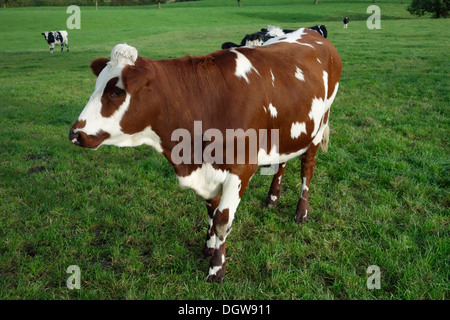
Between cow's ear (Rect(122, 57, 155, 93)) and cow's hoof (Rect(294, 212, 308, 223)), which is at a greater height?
cow's ear (Rect(122, 57, 155, 93))

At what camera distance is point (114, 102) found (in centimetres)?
231

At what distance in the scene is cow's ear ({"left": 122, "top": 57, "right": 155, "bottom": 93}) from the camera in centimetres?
227

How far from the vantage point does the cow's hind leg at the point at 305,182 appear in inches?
156

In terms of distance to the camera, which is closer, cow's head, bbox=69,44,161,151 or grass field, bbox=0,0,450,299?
cow's head, bbox=69,44,161,151

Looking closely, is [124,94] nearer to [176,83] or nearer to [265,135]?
[176,83]

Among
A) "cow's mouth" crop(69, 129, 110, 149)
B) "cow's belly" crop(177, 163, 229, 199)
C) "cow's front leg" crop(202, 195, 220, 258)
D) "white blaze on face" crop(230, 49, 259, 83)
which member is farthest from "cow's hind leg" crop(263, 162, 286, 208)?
"cow's mouth" crop(69, 129, 110, 149)

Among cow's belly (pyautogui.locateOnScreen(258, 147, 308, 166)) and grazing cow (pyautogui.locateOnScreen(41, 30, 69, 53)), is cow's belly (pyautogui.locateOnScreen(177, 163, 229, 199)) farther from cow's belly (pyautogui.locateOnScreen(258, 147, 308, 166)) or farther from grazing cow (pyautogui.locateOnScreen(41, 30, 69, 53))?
grazing cow (pyautogui.locateOnScreen(41, 30, 69, 53))

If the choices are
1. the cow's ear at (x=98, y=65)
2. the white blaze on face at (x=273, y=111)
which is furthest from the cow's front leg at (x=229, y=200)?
the cow's ear at (x=98, y=65)

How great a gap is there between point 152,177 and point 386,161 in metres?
3.59

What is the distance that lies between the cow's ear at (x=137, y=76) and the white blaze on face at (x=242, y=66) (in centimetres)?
75

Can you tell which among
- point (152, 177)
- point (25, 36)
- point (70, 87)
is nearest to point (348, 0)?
point (25, 36)

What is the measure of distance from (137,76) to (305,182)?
8.49ft

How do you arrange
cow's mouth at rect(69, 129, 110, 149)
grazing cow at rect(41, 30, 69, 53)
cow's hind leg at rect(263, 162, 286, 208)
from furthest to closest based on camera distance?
grazing cow at rect(41, 30, 69, 53) < cow's hind leg at rect(263, 162, 286, 208) < cow's mouth at rect(69, 129, 110, 149)

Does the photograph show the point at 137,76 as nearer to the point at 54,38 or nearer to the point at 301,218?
the point at 301,218
